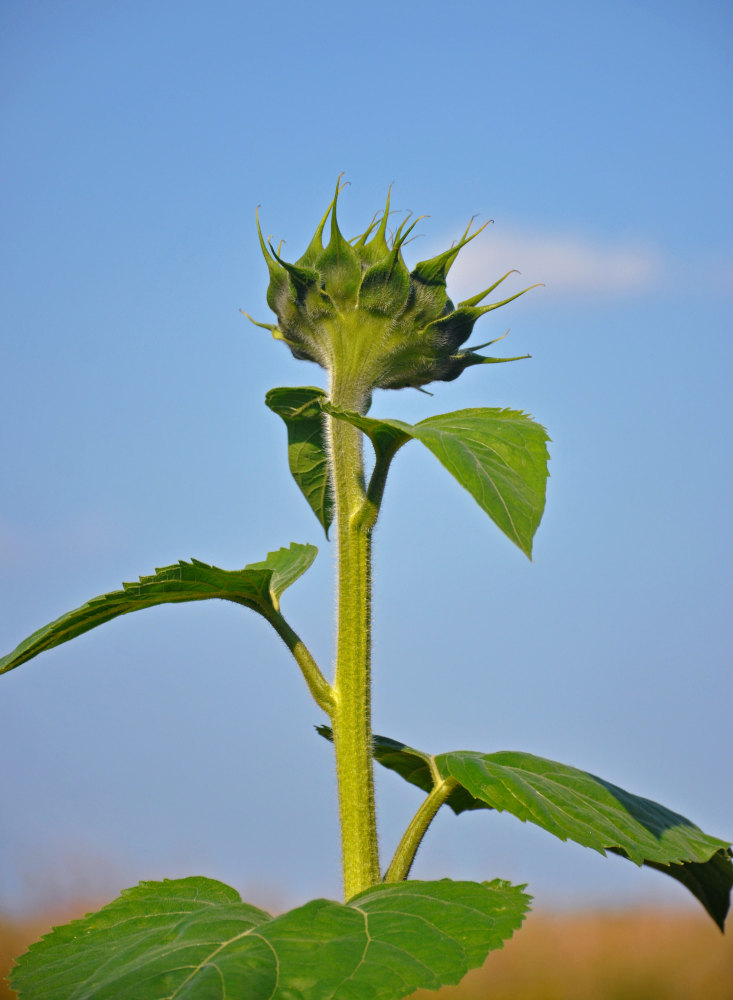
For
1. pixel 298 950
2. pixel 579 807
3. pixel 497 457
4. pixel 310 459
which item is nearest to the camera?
pixel 298 950

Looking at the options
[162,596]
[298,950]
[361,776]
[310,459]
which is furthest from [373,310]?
[298,950]

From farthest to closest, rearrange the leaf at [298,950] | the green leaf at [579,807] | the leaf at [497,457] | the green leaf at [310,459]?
1. the green leaf at [310,459]
2. the green leaf at [579,807]
3. the leaf at [497,457]
4. the leaf at [298,950]

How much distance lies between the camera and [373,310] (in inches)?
76.4

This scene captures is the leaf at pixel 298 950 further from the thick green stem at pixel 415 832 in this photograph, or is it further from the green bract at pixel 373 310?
the green bract at pixel 373 310

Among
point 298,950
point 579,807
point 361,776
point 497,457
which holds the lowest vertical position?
point 298,950

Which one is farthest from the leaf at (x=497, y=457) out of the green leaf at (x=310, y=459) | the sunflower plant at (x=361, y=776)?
the green leaf at (x=310, y=459)

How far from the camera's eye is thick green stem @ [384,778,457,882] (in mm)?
1901

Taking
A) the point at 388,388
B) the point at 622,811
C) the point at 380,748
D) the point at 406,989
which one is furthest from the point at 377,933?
the point at 388,388

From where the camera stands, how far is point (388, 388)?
83.7 inches

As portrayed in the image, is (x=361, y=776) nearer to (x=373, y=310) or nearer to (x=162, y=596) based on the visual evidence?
(x=162, y=596)

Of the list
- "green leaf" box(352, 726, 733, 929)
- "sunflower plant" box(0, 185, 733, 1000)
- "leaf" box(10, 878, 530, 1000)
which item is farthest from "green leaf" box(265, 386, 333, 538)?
"leaf" box(10, 878, 530, 1000)

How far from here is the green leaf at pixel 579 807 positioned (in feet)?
5.71

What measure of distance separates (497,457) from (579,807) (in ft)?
2.37

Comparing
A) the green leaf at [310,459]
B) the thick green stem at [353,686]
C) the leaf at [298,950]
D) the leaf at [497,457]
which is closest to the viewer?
the leaf at [298,950]
